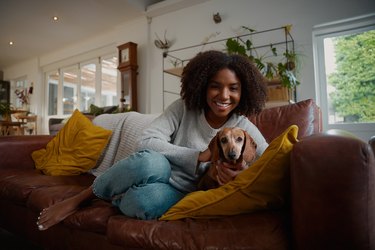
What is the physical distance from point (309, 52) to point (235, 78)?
2.27 meters

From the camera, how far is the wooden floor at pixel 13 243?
1557 millimetres

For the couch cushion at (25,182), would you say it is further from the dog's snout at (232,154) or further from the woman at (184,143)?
the dog's snout at (232,154)

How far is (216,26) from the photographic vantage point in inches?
149

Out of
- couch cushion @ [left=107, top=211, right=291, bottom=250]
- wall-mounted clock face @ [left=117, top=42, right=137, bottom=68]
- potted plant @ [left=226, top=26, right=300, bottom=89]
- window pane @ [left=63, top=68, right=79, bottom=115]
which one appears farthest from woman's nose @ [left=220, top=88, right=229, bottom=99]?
window pane @ [left=63, top=68, right=79, bottom=115]

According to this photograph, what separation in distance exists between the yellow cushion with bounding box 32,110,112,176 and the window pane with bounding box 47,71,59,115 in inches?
226

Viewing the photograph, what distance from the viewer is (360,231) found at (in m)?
0.61

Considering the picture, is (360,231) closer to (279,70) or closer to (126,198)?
(126,198)

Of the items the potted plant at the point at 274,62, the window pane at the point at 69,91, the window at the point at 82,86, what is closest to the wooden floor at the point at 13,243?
the potted plant at the point at 274,62

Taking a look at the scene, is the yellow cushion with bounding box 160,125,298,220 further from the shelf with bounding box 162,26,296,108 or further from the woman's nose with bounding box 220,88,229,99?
the shelf with bounding box 162,26,296,108

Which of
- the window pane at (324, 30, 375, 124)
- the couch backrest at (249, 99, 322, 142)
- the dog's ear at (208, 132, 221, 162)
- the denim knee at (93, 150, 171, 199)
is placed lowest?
the denim knee at (93, 150, 171, 199)

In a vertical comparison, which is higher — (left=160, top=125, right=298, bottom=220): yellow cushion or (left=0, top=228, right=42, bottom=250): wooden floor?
(left=160, top=125, right=298, bottom=220): yellow cushion

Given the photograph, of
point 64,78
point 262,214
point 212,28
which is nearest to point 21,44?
point 64,78

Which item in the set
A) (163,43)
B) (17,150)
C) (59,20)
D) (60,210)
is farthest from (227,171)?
(59,20)

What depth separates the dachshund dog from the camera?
3.38 feet
